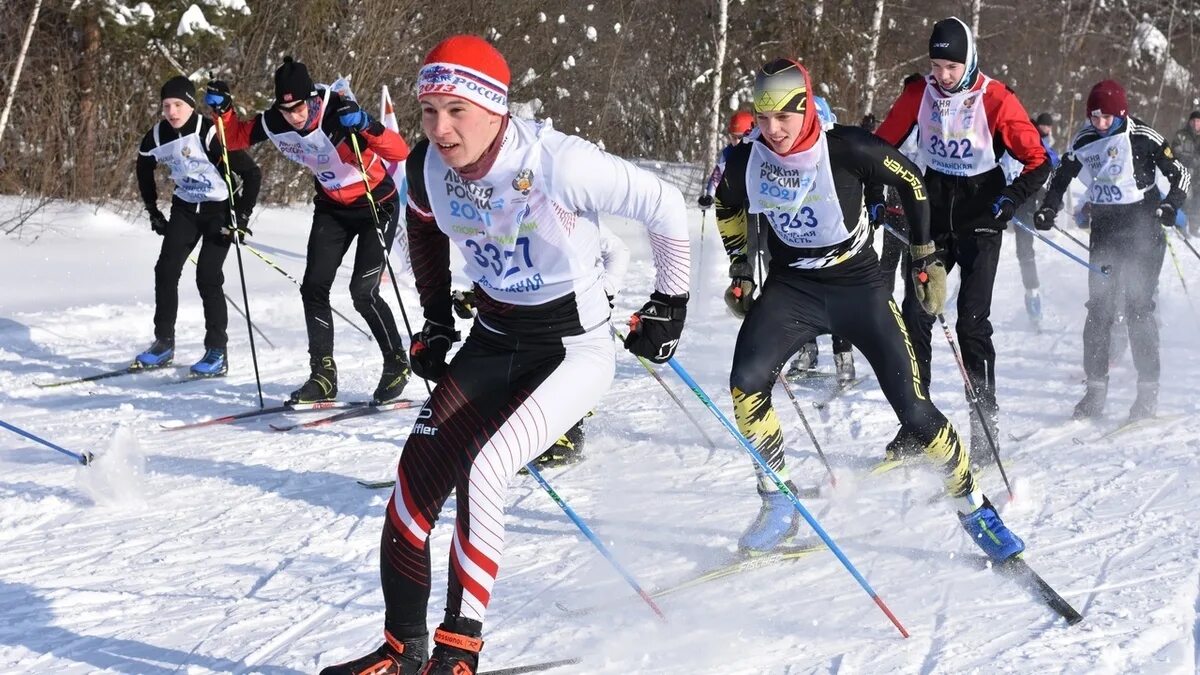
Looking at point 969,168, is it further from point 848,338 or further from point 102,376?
point 102,376

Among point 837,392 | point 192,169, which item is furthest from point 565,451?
point 192,169

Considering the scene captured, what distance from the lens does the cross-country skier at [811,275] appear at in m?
4.29

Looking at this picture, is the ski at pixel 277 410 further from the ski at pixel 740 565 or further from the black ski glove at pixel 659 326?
the black ski glove at pixel 659 326

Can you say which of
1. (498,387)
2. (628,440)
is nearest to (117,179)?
→ (628,440)

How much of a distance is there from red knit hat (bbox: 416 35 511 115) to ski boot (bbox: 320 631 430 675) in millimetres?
1454

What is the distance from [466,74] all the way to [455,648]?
1.48 metres

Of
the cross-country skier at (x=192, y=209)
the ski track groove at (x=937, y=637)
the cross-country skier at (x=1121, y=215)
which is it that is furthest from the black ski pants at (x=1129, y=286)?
the cross-country skier at (x=192, y=209)

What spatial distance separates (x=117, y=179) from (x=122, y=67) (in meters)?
1.56

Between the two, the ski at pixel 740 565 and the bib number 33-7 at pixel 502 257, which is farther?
the ski at pixel 740 565

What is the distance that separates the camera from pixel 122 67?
47.9 ft

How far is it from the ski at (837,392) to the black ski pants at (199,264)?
4.16 meters

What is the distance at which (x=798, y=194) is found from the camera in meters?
4.48

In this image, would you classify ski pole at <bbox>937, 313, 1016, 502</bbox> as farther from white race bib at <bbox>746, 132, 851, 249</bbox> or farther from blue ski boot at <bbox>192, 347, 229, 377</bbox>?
blue ski boot at <bbox>192, 347, 229, 377</bbox>

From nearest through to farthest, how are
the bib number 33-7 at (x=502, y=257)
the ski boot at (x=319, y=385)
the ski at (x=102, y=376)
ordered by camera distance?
the bib number 33-7 at (x=502, y=257) < the ski boot at (x=319, y=385) < the ski at (x=102, y=376)
